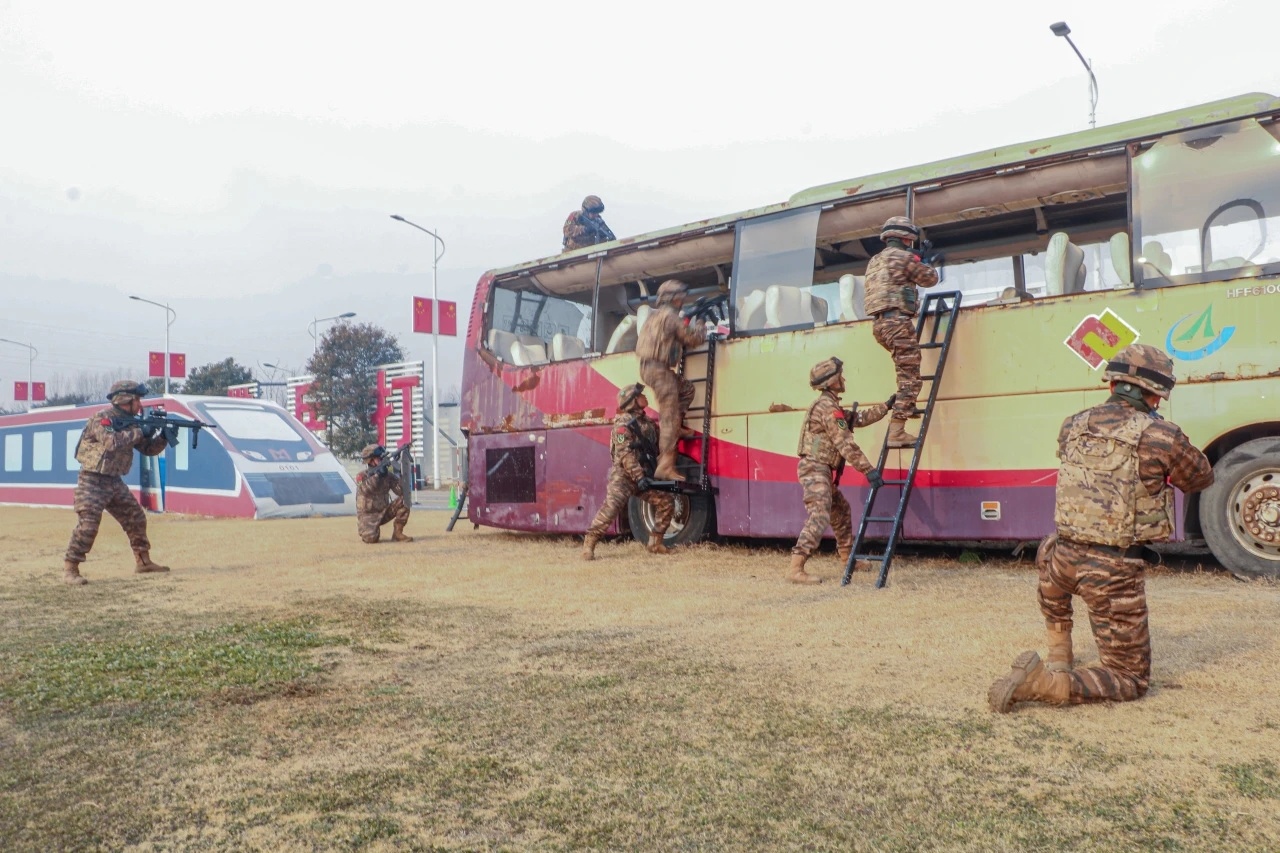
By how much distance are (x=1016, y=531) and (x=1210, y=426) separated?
1.50m

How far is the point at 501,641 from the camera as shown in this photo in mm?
5324

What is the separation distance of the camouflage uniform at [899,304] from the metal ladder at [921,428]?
149mm

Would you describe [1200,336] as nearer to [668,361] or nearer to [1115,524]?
[1115,524]

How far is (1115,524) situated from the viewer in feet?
12.6

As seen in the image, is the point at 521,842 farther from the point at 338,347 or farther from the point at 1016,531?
the point at 338,347

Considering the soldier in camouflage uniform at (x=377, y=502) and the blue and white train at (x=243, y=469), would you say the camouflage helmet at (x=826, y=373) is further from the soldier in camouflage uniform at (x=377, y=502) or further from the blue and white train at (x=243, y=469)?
the blue and white train at (x=243, y=469)

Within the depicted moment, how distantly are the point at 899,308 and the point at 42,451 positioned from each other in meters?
21.6

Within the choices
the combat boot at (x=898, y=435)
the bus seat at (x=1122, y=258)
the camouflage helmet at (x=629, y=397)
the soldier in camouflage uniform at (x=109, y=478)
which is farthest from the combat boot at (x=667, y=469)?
the soldier in camouflage uniform at (x=109, y=478)

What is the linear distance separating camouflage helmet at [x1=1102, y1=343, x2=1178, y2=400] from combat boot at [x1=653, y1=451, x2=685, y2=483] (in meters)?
5.63

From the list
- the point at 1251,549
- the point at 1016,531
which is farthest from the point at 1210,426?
the point at 1016,531

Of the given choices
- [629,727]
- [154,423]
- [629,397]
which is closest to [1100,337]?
[629,397]

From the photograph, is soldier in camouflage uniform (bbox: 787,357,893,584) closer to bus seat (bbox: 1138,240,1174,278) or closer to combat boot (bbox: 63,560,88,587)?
bus seat (bbox: 1138,240,1174,278)

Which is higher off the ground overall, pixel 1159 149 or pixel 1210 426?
pixel 1159 149

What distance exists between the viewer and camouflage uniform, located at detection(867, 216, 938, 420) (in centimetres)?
745
